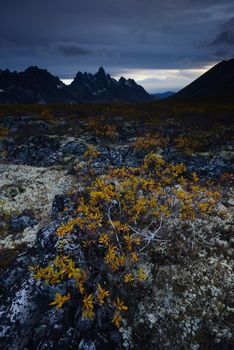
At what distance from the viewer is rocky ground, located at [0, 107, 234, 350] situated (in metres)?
9.23

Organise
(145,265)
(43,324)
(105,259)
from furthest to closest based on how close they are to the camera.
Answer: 1. (145,265)
2. (105,259)
3. (43,324)

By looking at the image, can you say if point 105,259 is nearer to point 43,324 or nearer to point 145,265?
point 145,265

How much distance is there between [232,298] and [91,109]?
51.3 metres

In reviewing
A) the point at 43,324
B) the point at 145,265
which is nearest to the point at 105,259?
the point at 145,265

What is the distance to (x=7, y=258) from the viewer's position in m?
13.9

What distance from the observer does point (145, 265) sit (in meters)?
12.8

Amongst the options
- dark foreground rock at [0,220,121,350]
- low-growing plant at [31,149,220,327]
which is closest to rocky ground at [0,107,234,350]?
dark foreground rock at [0,220,121,350]

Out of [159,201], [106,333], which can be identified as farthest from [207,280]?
[159,201]

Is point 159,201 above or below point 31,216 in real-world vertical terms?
above

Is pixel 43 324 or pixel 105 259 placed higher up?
pixel 105 259

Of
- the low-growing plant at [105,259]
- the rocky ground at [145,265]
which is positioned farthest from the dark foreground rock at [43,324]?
the low-growing plant at [105,259]

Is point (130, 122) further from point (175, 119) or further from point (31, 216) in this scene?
point (31, 216)

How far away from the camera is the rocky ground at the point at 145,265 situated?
9234 mm

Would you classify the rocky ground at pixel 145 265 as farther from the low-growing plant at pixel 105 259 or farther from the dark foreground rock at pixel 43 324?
the low-growing plant at pixel 105 259
